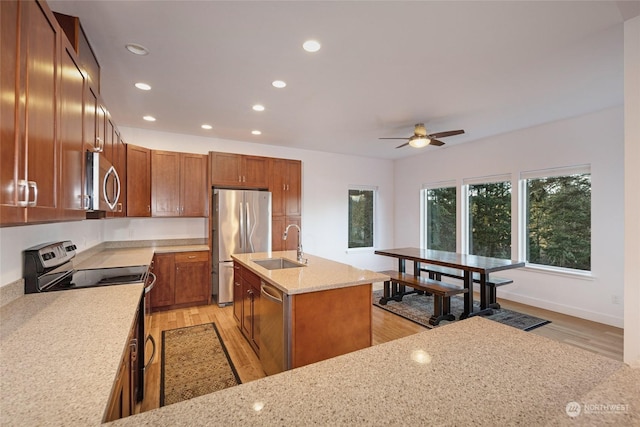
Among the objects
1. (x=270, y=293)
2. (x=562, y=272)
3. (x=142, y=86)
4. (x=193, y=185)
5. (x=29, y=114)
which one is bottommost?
(x=562, y=272)

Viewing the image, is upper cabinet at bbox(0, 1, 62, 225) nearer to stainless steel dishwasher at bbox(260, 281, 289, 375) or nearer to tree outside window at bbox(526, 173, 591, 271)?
stainless steel dishwasher at bbox(260, 281, 289, 375)

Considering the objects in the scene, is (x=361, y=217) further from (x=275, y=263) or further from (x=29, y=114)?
(x=29, y=114)

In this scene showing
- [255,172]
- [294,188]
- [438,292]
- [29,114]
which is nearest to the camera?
[29,114]

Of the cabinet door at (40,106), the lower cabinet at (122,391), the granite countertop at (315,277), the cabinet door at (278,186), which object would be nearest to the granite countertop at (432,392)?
the lower cabinet at (122,391)

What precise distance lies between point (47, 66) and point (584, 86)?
422 centimetres

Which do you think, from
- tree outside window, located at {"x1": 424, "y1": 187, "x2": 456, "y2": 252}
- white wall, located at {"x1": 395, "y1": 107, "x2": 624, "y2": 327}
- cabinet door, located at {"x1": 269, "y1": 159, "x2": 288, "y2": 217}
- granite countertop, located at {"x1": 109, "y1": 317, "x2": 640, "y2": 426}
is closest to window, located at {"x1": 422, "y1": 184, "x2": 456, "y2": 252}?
tree outside window, located at {"x1": 424, "y1": 187, "x2": 456, "y2": 252}

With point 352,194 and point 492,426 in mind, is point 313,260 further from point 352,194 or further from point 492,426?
point 352,194

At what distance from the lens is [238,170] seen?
481 centimetres

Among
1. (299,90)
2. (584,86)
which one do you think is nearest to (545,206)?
(584,86)

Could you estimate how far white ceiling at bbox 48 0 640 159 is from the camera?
1.92 metres

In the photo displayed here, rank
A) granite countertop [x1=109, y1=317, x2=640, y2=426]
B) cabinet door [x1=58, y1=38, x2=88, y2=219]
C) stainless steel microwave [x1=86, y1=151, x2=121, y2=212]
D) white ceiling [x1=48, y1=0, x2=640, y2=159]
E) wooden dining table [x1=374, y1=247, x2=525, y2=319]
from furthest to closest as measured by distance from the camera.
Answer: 1. wooden dining table [x1=374, y1=247, x2=525, y2=319]
2. white ceiling [x1=48, y1=0, x2=640, y2=159]
3. stainless steel microwave [x1=86, y1=151, x2=121, y2=212]
4. cabinet door [x1=58, y1=38, x2=88, y2=219]
5. granite countertop [x1=109, y1=317, x2=640, y2=426]

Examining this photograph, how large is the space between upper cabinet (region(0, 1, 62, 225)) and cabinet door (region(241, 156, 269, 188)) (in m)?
3.55

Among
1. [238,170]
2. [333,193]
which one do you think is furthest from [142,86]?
[333,193]

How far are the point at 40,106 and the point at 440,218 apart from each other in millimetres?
6013
